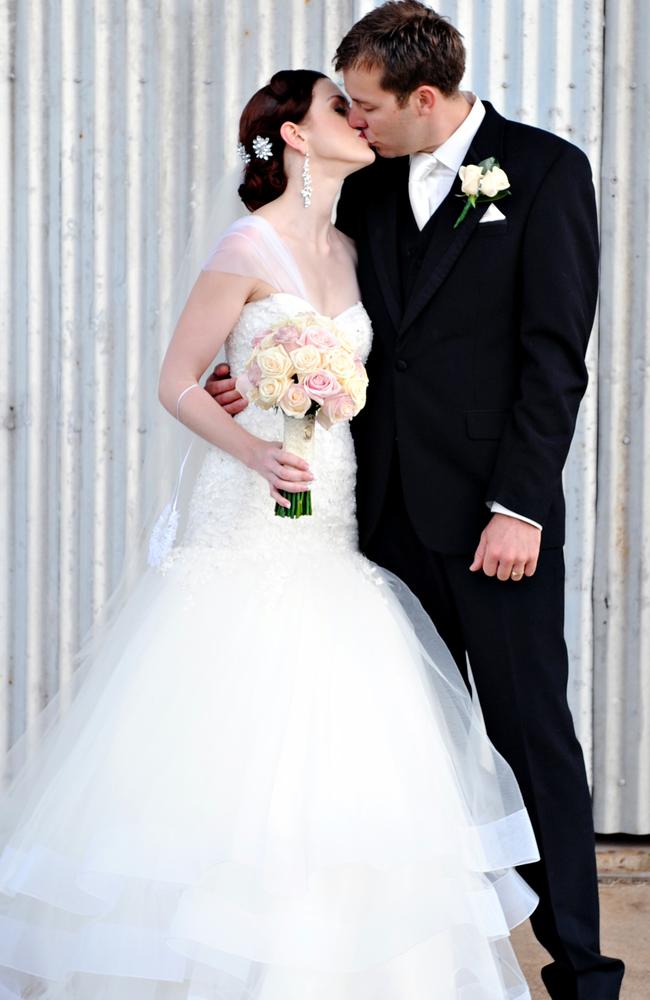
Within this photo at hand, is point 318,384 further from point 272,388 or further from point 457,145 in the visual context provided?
point 457,145

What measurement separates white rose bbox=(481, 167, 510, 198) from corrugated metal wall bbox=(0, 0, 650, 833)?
1.13 meters

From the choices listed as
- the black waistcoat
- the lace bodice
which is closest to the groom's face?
the black waistcoat

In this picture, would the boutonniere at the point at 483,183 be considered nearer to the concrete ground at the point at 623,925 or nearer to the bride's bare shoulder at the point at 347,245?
the bride's bare shoulder at the point at 347,245

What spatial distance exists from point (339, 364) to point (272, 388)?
0.14 m

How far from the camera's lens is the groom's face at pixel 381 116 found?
2789mm

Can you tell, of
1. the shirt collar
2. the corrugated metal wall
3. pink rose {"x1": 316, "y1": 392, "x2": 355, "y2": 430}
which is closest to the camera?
pink rose {"x1": 316, "y1": 392, "x2": 355, "y2": 430}

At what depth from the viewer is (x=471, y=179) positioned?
2674 mm

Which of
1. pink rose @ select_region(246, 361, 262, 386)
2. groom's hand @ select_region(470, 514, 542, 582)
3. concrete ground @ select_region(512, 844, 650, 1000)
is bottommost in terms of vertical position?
concrete ground @ select_region(512, 844, 650, 1000)

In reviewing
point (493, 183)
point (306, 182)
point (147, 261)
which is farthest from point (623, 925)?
point (147, 261)

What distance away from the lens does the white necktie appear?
2842mm

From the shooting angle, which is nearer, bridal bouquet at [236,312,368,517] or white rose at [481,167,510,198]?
bridal bouquet at [236,312,368,517]

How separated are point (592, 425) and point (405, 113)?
129 cm

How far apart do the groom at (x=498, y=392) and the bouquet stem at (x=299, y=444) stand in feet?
0.92

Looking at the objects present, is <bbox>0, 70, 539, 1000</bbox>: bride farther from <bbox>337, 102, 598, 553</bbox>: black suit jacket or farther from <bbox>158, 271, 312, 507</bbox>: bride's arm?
<bbox>337, 102, 598, 553</bbox>: black suit jacket
